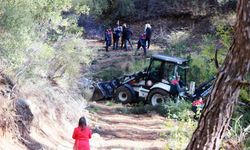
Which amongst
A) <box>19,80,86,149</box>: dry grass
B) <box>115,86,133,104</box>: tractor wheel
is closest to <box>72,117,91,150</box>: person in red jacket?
<box>19,80,86,149</box>: dry grass

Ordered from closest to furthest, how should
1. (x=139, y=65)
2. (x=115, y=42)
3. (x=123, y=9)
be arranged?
1. (x=139, y=65)
2. (x=115, y=42)
3. (x=123, y=9)

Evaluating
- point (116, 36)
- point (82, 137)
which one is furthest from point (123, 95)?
point (82, 137)

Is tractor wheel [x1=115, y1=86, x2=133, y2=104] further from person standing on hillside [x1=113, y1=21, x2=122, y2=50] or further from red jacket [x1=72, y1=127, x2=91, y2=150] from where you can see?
red jacket [x1=72, y1=127, x2=91, y2=150]

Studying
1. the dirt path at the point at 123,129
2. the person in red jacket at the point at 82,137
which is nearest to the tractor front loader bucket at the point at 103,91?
the dirt path at the point at 123,129

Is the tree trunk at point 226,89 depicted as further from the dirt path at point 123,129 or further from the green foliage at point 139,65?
the green foliage at point 139,65

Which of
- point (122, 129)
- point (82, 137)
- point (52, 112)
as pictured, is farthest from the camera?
point (122, 129)

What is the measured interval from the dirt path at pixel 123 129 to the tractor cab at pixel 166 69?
1.47 m

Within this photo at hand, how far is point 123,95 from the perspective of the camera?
1847 cm

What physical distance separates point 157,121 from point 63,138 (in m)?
4.57

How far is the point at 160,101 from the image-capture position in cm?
1762

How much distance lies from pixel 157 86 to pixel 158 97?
1.42 feet

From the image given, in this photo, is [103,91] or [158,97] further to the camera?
[103,91]

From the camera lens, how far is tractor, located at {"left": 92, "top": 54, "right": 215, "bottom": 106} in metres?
17.1

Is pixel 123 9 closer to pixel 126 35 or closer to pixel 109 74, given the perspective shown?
pixel 126 35
